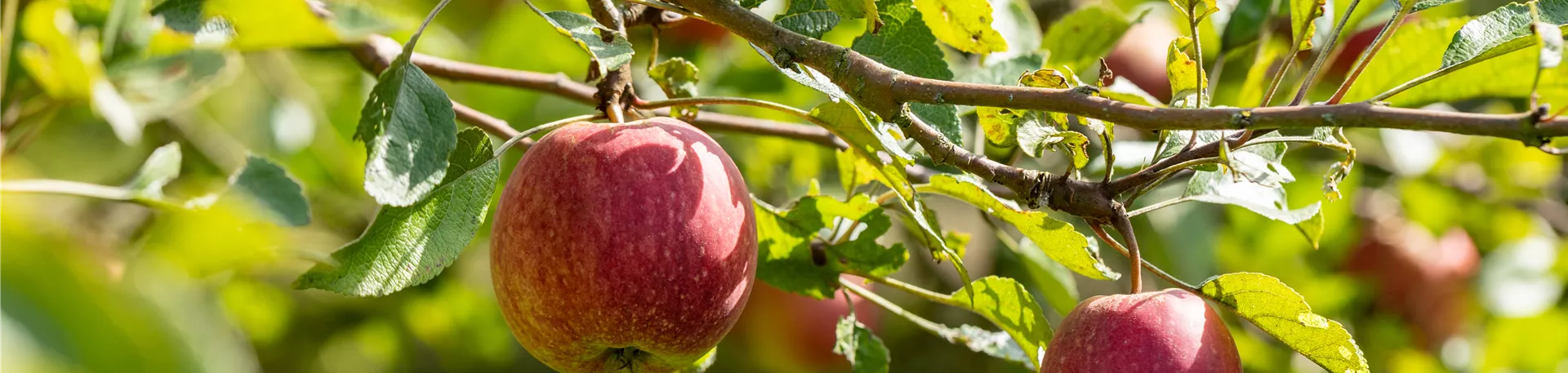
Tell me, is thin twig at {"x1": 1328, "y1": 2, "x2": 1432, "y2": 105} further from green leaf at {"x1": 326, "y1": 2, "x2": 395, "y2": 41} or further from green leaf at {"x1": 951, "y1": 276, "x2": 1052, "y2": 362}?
green leaf at {"x1": 326, "y1": 2, "x2": 395, "y2": 41}

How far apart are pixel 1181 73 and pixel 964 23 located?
196 millimetres

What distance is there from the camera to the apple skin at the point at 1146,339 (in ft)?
2.51

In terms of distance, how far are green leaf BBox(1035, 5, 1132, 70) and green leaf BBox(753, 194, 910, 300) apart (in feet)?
1.39

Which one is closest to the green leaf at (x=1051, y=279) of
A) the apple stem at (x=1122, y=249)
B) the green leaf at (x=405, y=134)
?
the apple stem at (x=1122, y=249)

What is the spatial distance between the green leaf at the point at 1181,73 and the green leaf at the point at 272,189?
64cm

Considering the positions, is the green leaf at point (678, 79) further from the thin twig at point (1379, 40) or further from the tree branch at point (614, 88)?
the thin twig at point (1379, 40)

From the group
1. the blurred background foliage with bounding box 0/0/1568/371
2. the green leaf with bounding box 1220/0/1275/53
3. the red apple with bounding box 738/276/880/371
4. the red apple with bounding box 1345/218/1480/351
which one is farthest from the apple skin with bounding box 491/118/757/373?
the red apple with bounding box 1345/218/1480/351

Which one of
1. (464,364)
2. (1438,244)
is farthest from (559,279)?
(1438,244)

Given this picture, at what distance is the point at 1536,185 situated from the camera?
224 centimetres

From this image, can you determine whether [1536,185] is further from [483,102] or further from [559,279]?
[559,279]

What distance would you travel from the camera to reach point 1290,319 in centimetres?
81

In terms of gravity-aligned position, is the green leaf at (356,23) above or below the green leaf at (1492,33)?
below

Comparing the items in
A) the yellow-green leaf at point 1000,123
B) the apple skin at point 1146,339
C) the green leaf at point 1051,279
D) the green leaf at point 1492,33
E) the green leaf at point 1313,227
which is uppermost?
the green leaf at point 1492,33

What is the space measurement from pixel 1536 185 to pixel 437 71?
219cm
